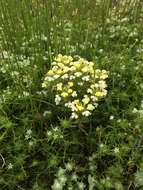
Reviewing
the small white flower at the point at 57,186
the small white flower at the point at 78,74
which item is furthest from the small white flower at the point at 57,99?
the small white flower at the point at 57,186

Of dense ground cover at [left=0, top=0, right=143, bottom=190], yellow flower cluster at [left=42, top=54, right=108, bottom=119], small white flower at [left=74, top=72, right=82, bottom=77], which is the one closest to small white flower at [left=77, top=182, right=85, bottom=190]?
dense ground cover at [left=0, top=0, right=143, bottom=190]

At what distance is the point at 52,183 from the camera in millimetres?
1827

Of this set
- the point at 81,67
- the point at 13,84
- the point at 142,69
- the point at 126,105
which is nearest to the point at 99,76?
the point at 81,67

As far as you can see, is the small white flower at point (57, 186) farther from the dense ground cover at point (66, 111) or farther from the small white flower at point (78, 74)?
the small white flower at point (78, 74)

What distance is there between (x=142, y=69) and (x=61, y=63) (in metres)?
0.54

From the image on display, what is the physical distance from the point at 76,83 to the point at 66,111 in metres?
0.16

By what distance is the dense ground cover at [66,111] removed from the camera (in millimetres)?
1810

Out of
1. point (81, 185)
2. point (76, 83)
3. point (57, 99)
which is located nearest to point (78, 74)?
point (76, 83)

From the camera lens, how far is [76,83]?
199cm

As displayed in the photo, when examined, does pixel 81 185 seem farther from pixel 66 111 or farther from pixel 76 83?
pixel 76 83

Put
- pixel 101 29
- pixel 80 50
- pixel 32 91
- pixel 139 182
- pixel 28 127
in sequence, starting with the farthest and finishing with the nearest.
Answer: pixel 101 29 → pixel 80 50 → pixel 32 91 → pixel 28 127 → pixel 139 182

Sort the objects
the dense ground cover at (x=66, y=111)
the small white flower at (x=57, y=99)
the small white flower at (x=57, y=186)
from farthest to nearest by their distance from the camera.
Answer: the small white flower at (x=57, y=99)
the dense ground cover at (x=66, y=111)
the small white flower at (x=57, y=186)

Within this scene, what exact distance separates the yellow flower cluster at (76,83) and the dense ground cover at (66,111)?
4cm

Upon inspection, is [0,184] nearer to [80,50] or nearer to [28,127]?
[28,127]
